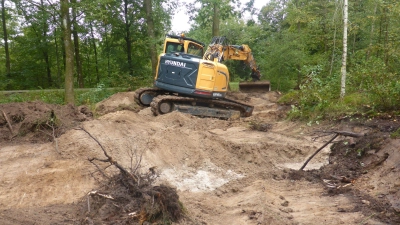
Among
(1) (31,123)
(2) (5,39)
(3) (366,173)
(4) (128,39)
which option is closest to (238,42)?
(4) (128,39)

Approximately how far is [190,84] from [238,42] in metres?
16.2

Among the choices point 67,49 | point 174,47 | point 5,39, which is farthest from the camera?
point 5,39

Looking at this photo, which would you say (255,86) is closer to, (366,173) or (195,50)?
(195,50)

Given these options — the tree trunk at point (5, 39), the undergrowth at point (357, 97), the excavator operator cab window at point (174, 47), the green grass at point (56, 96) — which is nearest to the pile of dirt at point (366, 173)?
the undergrowth at point (357, 97)

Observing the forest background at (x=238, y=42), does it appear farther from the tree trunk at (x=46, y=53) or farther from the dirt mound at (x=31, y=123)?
the dirt mound at (x=31, y=123)

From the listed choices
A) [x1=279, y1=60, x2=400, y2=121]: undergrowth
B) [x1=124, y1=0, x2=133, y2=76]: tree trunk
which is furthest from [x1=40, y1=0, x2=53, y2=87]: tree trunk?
[x1=279, y1=60, x2=400, y2=121]: undergrowth

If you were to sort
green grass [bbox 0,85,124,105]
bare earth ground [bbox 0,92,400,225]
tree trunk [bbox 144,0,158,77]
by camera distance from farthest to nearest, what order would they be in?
1. tree trunk [bbox 144,0,158,77]
2. green grass [bbox 0,85,124,105]
3. bare earth ground [bbox 0,92,400,225]

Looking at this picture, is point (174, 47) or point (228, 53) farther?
point (228, 53)

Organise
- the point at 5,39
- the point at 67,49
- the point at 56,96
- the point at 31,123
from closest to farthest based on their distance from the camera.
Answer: the point at 31,123, the point at 67,49, the point at 56,96, the point at 5,39

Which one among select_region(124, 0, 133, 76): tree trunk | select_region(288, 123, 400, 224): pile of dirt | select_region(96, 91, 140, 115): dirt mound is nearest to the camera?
select_region(288, 123, 400, 224): pile of dirt

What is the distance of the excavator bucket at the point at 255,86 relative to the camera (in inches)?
693

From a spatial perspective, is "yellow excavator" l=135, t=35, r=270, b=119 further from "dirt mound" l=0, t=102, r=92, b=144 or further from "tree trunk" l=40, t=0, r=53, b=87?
"tree trunk" l=40, t=0, r=53, b=87

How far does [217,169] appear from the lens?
7.04 metres

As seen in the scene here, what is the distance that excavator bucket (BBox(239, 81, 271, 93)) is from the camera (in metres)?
17.6
